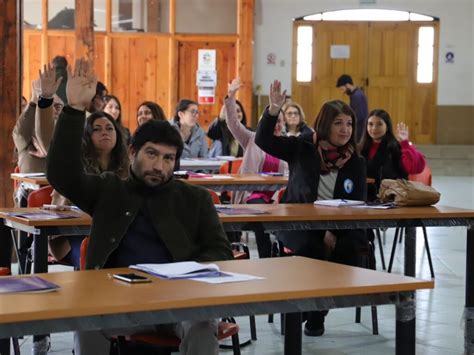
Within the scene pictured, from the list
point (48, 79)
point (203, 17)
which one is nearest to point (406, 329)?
point (48, 79)

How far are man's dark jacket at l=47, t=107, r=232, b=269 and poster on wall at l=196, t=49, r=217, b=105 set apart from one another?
12944 millimetres

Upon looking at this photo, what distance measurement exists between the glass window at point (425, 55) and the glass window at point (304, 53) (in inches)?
85.8

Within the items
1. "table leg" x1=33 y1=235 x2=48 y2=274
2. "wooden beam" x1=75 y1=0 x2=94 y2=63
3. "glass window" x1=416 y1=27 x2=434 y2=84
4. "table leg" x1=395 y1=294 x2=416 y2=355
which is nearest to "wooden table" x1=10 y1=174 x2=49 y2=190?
"table leg" x1=33 y1=235 x2=48 y2=274

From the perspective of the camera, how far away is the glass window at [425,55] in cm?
1962

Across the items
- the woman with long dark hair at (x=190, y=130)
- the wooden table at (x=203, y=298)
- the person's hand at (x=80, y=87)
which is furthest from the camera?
the woman with long dark hair at (x=190, y=130)

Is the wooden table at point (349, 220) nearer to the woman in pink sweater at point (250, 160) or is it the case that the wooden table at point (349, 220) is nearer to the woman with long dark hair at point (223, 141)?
the woman in pink sweater at point (250, 160)

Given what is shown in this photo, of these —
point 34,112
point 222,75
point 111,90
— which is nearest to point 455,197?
point 222,75

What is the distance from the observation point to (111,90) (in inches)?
643

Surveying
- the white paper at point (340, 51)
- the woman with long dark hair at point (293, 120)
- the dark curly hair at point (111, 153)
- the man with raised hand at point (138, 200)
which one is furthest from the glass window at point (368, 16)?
the man with raised hand at point (138, 200)

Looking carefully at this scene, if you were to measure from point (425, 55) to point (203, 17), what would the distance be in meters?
5.31

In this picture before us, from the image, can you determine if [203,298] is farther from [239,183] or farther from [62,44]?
[62,44]

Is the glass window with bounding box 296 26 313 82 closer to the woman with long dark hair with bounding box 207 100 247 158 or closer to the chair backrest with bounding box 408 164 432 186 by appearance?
the woman with long dark hair with bounding box 207 100 247 158

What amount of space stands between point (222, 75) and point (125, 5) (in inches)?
78.0

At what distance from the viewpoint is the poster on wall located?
655 inches
